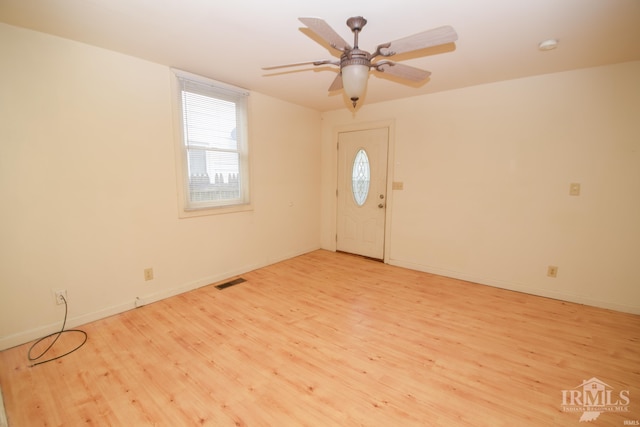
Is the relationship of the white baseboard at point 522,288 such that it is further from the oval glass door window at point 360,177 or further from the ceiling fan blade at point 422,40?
the ceiling fan blade at point 422,40

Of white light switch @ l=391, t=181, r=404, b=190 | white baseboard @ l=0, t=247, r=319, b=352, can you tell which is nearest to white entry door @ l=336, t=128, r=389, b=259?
white light switch @ l=391, t=181, r=404, b=190

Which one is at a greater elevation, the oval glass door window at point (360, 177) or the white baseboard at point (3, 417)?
the oval glass door window at point (360, 177)

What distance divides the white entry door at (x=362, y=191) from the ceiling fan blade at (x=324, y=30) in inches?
108

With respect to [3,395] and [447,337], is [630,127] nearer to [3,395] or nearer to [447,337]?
[447,337]

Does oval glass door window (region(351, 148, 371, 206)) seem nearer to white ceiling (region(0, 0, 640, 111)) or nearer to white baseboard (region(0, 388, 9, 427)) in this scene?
white ceiling (region(0, 0, 640, 111))

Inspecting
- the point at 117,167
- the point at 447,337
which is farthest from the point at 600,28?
the point at 117,167

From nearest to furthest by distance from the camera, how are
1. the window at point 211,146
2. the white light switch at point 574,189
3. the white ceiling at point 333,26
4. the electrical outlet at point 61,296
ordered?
the white ceiling at point 333,26 → the electrical outlet at point 61,296 → the white light switch at point 574,189 → the window at point 211,146

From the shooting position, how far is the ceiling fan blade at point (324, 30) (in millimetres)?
1384

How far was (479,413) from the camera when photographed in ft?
5.30

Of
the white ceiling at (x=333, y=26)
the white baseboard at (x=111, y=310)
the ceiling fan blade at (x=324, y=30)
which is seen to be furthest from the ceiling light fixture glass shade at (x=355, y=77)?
the white baseboard at (x=111, y=310)

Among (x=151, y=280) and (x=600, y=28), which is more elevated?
(x=600, y=28)

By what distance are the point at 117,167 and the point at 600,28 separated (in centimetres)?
418

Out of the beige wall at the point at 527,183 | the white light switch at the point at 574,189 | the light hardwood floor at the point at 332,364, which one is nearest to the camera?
the light hardwood floor at the point at 332,364

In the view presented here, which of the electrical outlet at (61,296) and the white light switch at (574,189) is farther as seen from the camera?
the white light switch at (574,189)
